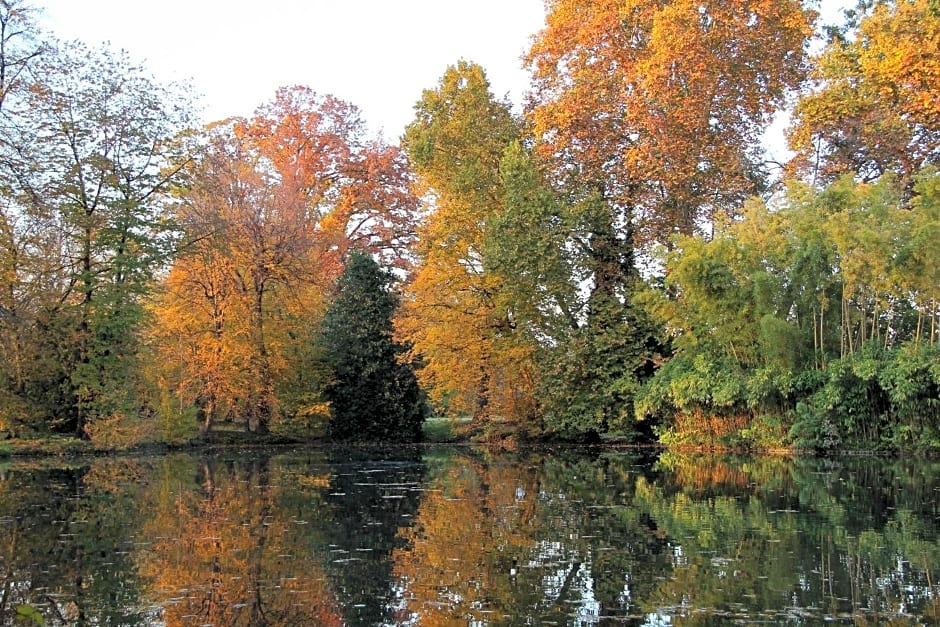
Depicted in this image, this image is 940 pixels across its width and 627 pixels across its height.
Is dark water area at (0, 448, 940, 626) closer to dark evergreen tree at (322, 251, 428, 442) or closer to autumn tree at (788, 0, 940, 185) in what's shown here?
autumn tree at (788, 0, 940, 185)

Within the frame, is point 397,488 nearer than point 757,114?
Yes

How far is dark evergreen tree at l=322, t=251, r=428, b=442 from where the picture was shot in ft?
90.5

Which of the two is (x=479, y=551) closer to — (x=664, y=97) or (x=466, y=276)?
(x=664, y=97)

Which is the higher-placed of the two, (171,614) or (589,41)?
(589,41)

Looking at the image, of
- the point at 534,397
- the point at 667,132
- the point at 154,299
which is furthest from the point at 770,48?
the point at 154,299

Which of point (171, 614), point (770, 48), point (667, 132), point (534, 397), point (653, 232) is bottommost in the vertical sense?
point (171, 614)

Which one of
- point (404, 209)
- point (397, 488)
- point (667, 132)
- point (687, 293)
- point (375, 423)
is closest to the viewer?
point (397, 488)

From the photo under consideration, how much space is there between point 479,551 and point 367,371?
20173mm

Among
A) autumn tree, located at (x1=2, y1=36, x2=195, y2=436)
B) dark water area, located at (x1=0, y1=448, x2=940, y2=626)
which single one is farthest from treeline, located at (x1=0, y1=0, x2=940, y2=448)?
dark water area, located at (x1=0, y1=448, x2=940, y2=626)

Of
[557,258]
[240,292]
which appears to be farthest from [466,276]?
[240,292]

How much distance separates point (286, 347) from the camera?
2642cm

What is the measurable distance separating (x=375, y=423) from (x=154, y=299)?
724 cm

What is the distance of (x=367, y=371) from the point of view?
27359 mm

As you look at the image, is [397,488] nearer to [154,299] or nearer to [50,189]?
[50,189]
